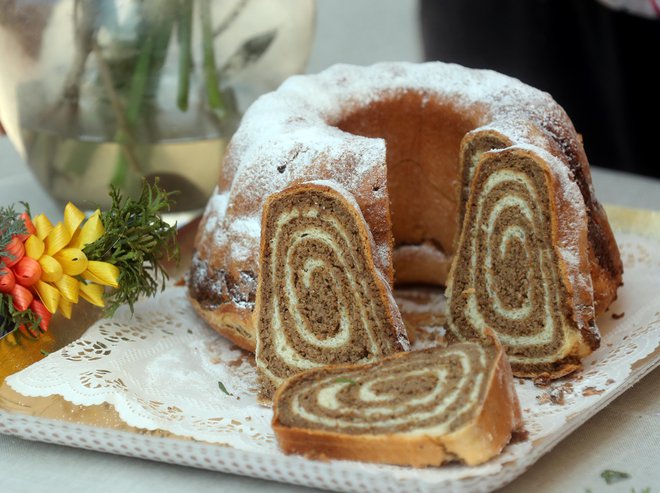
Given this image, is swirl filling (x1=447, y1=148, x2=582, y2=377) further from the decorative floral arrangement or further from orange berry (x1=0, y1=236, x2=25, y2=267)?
orange berry (x1=0, y1=236, x2=25, y2=267)

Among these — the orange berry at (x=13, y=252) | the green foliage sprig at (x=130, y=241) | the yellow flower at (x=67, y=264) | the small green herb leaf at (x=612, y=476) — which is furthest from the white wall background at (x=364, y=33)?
the small green herb leaf at (x=612, y=476)

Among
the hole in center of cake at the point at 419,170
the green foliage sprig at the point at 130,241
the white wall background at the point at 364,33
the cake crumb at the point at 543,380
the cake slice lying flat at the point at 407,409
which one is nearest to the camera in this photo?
the cake slice lying flat at the point at 407,409

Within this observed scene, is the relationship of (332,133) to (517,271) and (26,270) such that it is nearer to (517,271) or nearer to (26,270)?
(517,271)

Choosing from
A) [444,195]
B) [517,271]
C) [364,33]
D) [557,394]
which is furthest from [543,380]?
[364,33]

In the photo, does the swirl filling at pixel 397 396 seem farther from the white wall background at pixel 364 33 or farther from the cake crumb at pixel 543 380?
the white wall background at pixel 364 33

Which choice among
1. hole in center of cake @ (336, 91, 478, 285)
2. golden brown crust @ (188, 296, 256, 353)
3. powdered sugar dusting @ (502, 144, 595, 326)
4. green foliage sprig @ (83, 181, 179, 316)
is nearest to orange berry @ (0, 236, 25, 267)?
green foliage sprig @ (83, 181, 179, 316)

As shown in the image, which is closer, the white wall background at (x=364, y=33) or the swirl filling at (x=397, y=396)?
the swirl filling at (x=397, y=396)

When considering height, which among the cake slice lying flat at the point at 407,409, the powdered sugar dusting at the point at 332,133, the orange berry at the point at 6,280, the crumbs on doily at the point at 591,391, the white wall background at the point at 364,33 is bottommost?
the white wall background at the point at 364,33
